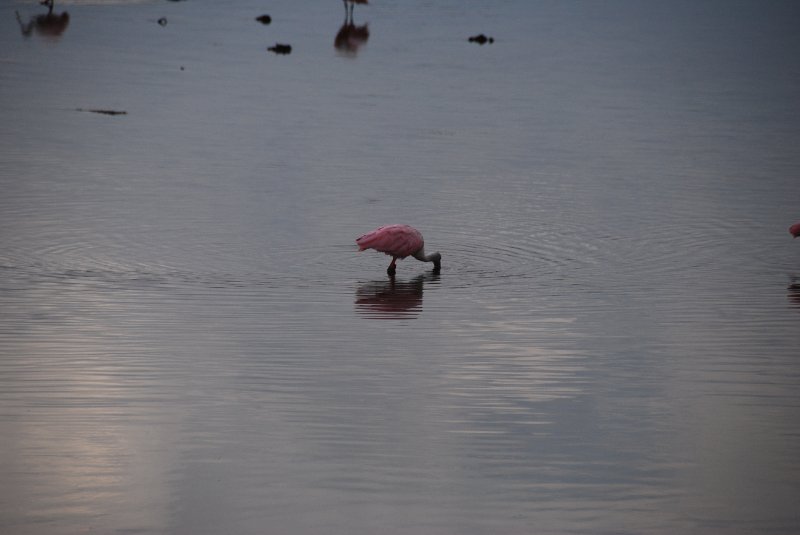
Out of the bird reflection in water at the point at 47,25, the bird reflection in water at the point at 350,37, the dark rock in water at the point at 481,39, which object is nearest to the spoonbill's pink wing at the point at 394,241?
the bird reflection in water at the point at 350,37

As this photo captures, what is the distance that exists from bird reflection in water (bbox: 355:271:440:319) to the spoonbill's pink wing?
0.30m

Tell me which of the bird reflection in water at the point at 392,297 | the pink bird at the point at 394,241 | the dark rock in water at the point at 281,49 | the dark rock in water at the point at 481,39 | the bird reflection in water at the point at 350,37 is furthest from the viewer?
the dark rock in water at the point at 481,39

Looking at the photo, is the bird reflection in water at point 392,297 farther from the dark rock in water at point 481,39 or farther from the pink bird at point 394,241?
the dark rock in water at point 481,39

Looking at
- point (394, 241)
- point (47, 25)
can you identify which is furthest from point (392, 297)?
point (47, 25)

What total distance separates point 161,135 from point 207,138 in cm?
79

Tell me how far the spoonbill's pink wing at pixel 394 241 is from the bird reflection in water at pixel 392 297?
301mm

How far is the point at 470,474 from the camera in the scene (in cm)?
860

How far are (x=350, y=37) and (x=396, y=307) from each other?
30.8m

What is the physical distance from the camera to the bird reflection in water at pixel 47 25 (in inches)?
1613

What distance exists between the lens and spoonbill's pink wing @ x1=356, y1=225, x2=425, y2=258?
15156 mm

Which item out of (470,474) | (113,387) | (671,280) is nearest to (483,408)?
(470,474)

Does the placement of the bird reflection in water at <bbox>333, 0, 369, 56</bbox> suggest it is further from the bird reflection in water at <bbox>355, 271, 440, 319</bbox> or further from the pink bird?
the bird reflection in water at <bbox>355, 271, 440, 319</bbox>

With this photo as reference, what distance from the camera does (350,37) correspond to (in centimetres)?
4359

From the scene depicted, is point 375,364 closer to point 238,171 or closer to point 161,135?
point 238,171
